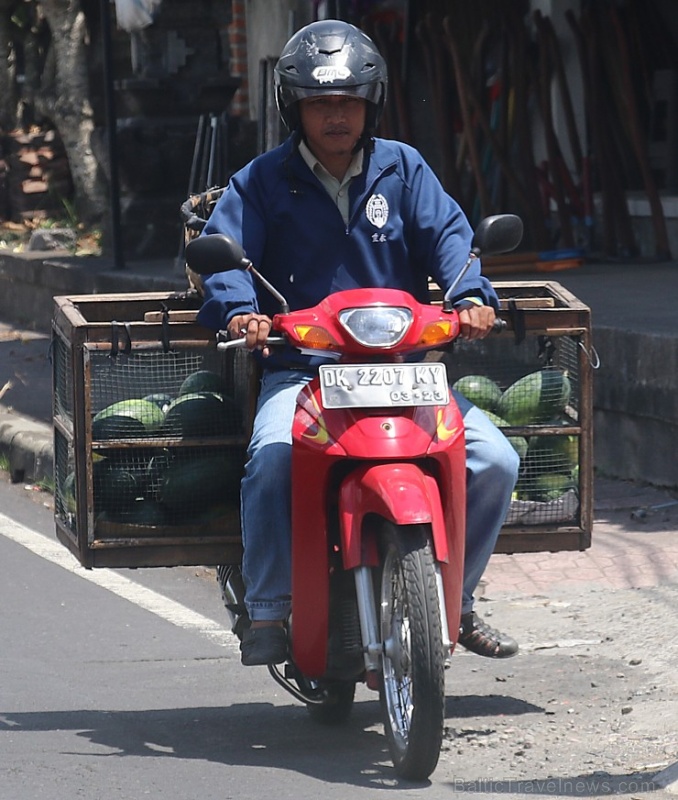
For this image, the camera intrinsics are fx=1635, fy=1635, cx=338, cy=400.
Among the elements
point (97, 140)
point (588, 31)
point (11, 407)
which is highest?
point (588, 31)

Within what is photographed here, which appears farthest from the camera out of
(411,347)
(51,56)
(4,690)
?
(51,56)

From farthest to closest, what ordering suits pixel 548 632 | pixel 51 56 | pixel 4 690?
pixel 51 56, pixel 548 632, pixel 4 690

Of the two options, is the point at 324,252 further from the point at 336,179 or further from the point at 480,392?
the point at 480,392

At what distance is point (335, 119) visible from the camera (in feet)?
14.4

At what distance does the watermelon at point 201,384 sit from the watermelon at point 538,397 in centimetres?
84

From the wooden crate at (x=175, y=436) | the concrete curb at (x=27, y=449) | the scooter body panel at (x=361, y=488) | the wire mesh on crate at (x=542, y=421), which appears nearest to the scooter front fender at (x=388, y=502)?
the scooter body panel at (x=361, y=488)

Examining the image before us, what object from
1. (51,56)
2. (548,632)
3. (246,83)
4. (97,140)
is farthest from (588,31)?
(51,56)

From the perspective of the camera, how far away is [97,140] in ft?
46.7

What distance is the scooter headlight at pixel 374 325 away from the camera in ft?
13.0

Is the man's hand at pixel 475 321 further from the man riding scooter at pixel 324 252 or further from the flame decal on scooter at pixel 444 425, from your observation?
the flame decal on scooter at pixel 444 425

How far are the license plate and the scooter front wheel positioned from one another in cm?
32

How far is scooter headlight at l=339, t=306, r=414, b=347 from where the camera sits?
3973 mm

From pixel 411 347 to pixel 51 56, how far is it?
14.6 metres

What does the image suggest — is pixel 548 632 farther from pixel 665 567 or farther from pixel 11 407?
pixel 11 407
